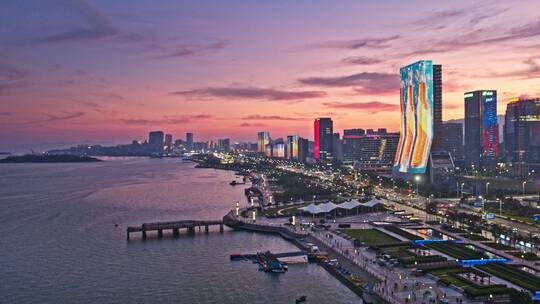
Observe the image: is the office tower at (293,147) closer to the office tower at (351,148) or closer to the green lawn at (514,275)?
the office tower at (351,148)

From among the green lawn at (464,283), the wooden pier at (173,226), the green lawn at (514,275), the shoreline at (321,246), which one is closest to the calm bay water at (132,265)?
the shoreline at (321,246)

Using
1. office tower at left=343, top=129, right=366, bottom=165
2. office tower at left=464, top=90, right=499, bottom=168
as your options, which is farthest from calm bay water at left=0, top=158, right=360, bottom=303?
office tower at left=464, top=90, right=499, bottom=168

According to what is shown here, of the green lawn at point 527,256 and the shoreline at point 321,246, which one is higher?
the green lawn at point 527,256

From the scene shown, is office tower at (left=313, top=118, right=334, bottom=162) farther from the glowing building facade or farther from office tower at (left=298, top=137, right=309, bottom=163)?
the glowing building facade

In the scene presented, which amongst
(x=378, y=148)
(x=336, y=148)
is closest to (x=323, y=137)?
(x=336, y=148)

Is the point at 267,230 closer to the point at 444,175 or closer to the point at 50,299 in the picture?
the point at 50,299

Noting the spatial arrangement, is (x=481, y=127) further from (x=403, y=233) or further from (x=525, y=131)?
(x=403, y=233)
